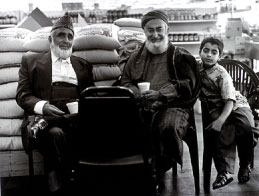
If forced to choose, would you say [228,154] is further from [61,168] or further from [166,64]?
[61,168]

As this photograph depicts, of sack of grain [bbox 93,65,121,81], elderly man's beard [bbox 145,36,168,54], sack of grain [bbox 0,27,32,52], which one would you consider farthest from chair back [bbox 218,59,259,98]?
sack of grain [bbox 0,27,32,52]

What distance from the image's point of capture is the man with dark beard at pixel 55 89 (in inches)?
86.2

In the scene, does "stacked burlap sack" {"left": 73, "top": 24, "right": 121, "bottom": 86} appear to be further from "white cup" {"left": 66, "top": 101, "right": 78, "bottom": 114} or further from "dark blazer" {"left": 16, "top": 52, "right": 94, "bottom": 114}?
"white cup" {"left": 66, "top": 101, "right": 78, "bottom": 114}

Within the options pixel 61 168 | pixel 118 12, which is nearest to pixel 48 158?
pixel 61 168

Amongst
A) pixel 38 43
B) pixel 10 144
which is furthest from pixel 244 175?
pixel 38 43

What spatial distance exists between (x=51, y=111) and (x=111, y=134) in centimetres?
62

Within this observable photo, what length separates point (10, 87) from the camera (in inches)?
117

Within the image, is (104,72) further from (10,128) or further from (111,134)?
(111,134)

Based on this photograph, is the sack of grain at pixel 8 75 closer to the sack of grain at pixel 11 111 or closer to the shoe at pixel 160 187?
the sack of grain at pixel 11 111

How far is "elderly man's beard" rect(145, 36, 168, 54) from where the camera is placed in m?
2.59

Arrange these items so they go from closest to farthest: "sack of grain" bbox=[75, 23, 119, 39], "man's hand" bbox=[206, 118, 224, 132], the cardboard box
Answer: "man's hand" bbox=[206, 118, 224, 132], "sack of grain" bbox=[75, 23, 119, 39], the cardboard box

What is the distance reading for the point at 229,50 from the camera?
5.55 m

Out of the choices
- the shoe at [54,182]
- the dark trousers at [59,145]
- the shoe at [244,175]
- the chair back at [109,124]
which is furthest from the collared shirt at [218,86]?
the shoe at [54,182]

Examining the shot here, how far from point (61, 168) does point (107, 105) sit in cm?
61
